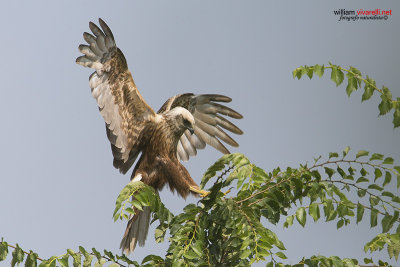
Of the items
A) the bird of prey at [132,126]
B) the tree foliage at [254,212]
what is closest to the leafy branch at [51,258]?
the tree foliage at [254,212]

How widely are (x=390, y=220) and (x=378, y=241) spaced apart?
0.55 feet

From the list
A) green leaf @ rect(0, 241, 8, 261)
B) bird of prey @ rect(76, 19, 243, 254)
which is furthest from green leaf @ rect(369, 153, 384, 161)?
bird of prey @ rect(76, 19, 243, 254)

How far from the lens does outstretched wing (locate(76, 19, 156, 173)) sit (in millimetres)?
4066

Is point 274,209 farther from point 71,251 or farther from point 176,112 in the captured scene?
point 176,112

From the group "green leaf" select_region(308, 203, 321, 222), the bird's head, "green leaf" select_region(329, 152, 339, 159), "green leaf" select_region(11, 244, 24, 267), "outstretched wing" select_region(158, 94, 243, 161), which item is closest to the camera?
"green leaf" select_region(329, 152, 339, 159)

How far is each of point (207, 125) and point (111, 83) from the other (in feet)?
3.83

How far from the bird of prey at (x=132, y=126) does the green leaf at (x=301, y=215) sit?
1621 mm

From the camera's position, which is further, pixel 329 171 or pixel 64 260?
pixel 64 260

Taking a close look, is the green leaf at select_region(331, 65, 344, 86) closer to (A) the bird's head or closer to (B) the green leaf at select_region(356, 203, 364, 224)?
(B) the green leaf at select_region(356, 203, 364, 224)

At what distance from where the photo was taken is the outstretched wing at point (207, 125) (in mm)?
4941

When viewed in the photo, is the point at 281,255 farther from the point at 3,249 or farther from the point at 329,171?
the point at 3,249

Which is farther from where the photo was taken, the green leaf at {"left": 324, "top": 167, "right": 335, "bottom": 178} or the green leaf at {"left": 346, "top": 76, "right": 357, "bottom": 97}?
the green leaf at {"left": 346, "top": 76, "right": 357, "bottom": 97}

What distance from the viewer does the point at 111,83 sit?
13.4 ft

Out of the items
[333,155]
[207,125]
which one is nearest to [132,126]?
[207,125]
